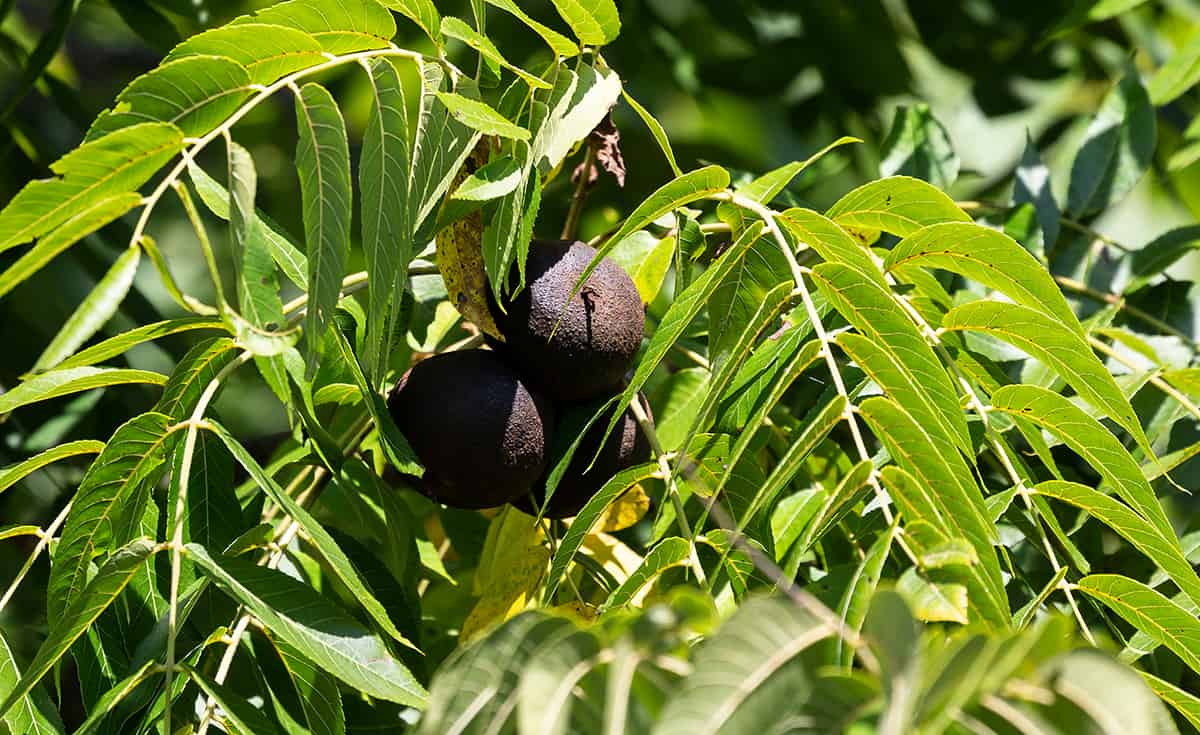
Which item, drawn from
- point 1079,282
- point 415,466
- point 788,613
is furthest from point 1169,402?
point 788,613

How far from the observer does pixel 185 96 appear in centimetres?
93

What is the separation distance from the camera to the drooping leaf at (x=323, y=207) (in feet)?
3.04

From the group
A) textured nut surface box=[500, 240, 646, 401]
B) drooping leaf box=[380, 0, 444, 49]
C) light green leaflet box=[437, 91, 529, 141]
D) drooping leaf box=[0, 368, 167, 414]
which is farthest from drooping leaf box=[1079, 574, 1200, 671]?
drooping leaf box=[0, 368, 167, 414]

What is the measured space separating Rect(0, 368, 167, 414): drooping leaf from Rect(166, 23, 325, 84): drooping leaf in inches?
11.9

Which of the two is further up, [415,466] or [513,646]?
[513,646]

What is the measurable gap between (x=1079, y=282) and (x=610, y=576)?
883 millimetres

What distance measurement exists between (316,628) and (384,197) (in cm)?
34

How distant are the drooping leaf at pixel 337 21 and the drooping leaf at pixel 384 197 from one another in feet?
0.15

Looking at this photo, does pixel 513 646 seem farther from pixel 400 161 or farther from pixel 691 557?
pixel 400 161

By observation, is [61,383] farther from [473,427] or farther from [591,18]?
[591,18]

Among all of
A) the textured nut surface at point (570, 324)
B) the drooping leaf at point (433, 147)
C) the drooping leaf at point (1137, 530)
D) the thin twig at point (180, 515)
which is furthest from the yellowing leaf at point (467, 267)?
the drooping leaf at point (1137, 530)

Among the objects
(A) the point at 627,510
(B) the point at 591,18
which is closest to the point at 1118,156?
(A) the point at 627,510

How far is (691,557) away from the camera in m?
1.02

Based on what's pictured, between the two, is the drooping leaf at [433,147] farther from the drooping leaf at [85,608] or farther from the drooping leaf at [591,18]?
the drooping leaf at [85,608]
